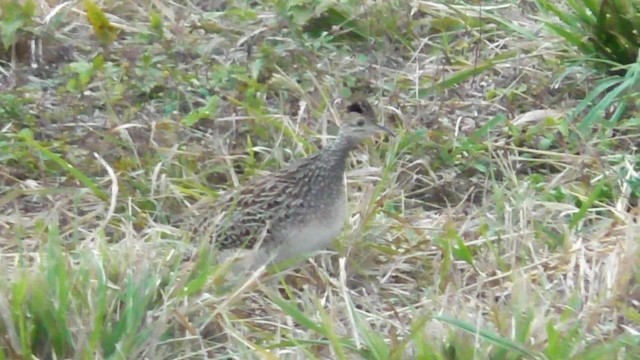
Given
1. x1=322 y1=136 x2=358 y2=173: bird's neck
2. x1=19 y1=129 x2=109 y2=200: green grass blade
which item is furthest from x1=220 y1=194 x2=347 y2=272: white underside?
x1=19 y1=129 x2=109 y2=200: green grass blade

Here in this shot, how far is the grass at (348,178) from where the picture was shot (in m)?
4.55

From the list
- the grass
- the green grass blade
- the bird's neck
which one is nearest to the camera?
the grass

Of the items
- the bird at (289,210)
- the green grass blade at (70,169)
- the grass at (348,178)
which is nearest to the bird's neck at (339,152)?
the bird at (289,210)

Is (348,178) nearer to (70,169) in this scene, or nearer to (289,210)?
(289,210)

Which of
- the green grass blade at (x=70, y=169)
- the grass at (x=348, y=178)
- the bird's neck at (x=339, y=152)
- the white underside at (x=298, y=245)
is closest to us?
the grass at (x=348, y=178)

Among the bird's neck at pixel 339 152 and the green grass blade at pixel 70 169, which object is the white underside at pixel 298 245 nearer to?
the bird's neck at pixel 339 152

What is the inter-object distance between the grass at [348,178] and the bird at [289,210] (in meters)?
0.13

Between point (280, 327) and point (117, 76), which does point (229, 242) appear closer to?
point (280, 327)

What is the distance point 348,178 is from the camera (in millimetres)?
6383

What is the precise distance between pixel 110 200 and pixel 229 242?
0.79m

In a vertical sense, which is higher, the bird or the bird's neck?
the bird's neck

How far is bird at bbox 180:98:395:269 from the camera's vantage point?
537cm

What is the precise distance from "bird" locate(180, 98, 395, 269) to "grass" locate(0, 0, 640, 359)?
0.42ft

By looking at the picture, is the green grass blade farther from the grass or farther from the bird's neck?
the bird's neck
